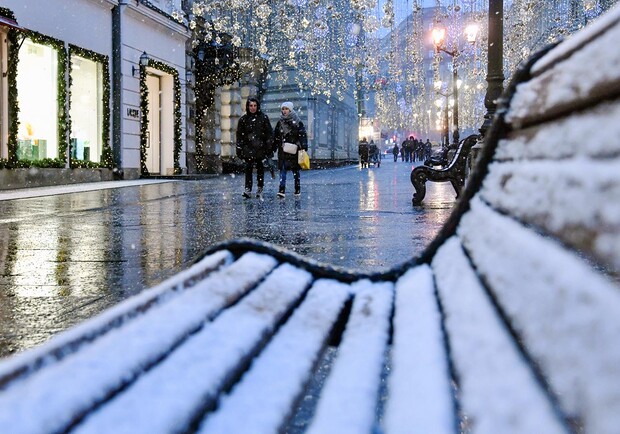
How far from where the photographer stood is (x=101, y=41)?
60.2ft

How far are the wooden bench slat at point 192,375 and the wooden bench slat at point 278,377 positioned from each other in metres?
0.03

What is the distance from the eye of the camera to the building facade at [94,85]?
581 inches

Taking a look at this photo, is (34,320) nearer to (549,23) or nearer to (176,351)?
(176,351)

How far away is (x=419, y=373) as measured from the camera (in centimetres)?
129

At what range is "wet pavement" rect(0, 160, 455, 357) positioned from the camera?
3564 millimetres

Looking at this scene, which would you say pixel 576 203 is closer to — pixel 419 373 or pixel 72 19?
pixel 419 373

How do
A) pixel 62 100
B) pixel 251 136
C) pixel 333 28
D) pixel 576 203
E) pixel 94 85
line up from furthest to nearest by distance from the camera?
1. pixel 333 28
2. pixel 94 85
3. pixel 62 100
4. pixel 251 136
5. pixel 576 203

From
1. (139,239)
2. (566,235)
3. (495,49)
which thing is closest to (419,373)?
(566,235)

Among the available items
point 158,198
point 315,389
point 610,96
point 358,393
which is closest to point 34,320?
point 315,389

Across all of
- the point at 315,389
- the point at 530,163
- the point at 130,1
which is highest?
the point at 130,1

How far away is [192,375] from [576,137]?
0.78 m

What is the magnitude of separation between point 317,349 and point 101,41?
18534 millimetres

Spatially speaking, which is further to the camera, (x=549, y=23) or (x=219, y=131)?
(x=549, y=23)

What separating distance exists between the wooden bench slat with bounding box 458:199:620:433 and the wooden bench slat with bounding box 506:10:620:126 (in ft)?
0.79
